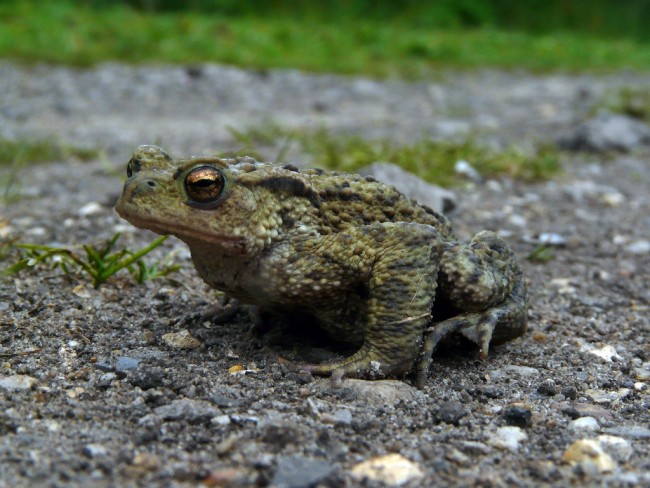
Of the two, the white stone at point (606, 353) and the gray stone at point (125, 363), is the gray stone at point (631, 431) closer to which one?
the white stone at point (606, 353)

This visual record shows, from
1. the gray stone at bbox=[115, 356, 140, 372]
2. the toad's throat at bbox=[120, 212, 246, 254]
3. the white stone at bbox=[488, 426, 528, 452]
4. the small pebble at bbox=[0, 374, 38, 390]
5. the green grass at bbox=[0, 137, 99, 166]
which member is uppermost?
the toad's throat at bbox=[120, 212, 246, 254]

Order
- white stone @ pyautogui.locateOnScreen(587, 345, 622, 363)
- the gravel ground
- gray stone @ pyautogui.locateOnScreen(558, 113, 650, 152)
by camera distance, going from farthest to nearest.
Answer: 1. gray stone @ pyautogui.locateOnScreen(558, 113, 650, 152)
2. white stone @ pyautogui.locateOnScreen(587, 345, 622, 363)
3. the gravel ground

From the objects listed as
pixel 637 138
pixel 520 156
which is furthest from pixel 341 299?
pixel 637 138

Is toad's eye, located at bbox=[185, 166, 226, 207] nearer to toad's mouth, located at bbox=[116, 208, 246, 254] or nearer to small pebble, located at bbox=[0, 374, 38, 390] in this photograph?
toad's mouth, located at bbox=[116, 208, 246, 254]

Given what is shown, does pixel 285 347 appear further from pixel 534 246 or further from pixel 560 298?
pixel 534 246

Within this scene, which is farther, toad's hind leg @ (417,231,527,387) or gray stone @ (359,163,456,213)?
gray stone @ (359,163,456,213)

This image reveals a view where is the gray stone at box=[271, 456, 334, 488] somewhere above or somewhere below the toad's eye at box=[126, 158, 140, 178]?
below

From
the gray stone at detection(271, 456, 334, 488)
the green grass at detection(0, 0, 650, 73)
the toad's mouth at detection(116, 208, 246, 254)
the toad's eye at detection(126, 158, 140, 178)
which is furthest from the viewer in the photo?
the green grass at detection(0, 0, 650, 73)

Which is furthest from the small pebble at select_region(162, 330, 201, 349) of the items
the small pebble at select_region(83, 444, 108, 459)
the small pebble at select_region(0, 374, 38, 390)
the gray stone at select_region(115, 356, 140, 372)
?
the small pebble at select_region(83, 444, 108, 459)
